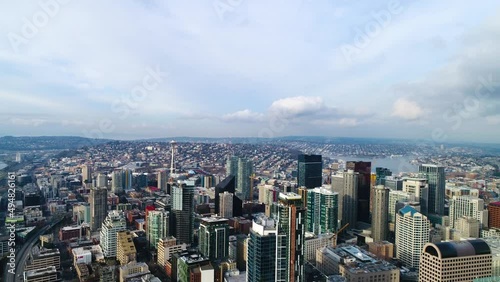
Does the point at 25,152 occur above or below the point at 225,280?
above

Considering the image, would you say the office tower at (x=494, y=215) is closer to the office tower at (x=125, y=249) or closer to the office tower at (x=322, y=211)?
the office tower at (x=322, y=211)

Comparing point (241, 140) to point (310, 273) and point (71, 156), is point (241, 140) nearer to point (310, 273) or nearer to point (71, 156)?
point (71, 156)

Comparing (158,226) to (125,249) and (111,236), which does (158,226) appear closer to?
(111,236)

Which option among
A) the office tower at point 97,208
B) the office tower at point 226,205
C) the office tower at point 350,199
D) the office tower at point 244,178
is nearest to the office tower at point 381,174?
the office tower at point 350,199

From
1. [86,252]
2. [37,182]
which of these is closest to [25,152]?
[37,182]

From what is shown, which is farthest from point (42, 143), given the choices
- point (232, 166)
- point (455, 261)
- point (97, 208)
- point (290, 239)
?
point (455, 261)

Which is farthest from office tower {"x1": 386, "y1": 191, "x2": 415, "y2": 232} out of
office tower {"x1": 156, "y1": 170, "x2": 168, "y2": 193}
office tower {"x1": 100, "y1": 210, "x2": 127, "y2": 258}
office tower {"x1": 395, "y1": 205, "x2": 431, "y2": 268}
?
office tower {"x1": 156, "y1": 170, "x2": 168, "y2": 193}

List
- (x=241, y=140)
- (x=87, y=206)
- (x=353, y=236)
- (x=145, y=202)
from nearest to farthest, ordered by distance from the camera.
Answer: (x=353, y=236), (x=87, y=206), (x=145, y=202), (x=241, y=140)
